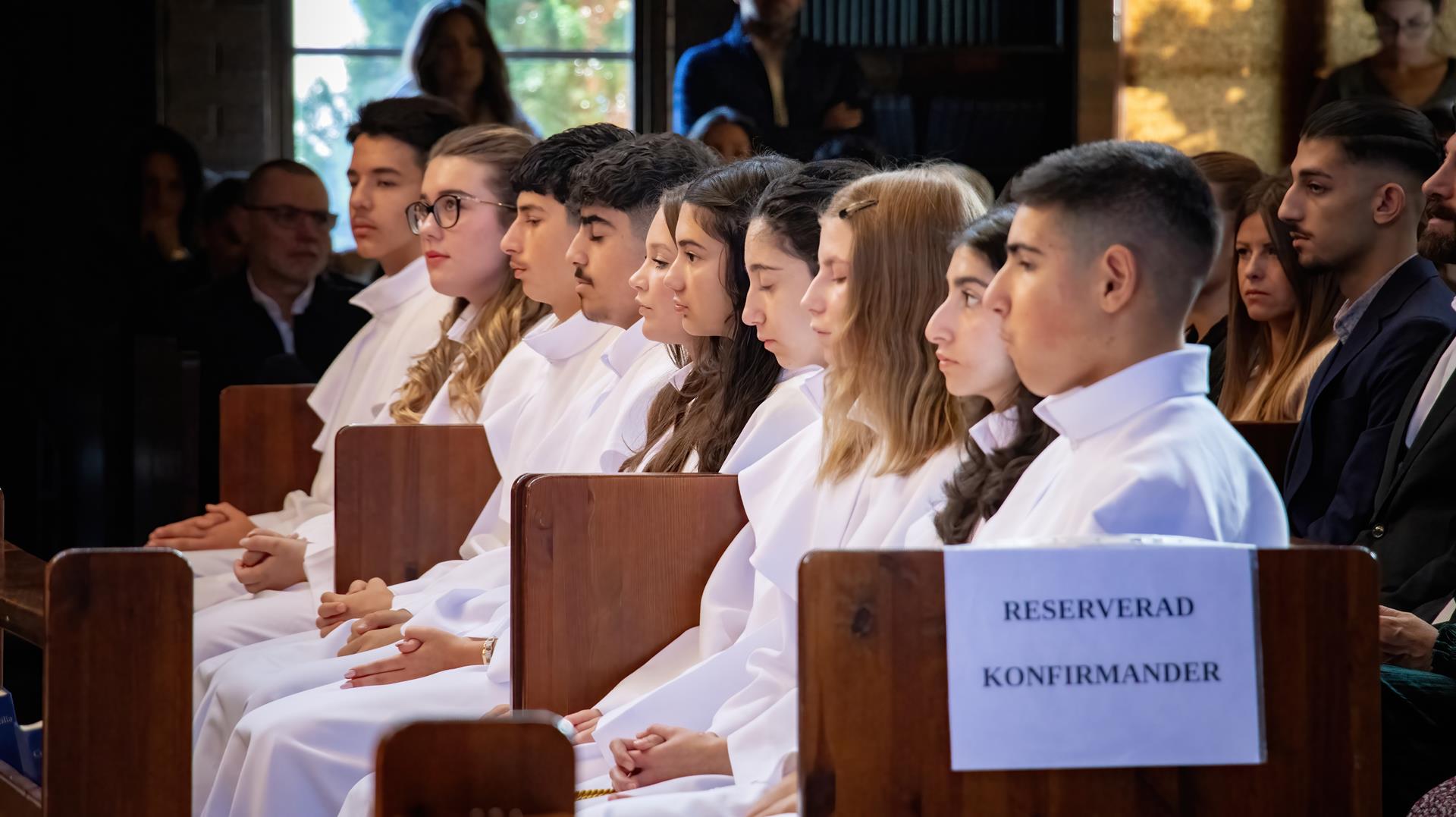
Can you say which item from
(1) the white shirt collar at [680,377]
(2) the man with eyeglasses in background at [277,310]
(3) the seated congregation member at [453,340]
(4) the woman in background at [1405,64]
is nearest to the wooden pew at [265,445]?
(3) the seated congregation member at [453,340]

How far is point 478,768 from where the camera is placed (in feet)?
4.48

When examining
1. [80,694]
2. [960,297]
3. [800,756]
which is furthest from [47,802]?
[960,297]

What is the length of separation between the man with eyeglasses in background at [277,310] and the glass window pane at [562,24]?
3.27 feet

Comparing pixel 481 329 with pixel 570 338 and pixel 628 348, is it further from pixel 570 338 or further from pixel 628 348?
pixel 628 348

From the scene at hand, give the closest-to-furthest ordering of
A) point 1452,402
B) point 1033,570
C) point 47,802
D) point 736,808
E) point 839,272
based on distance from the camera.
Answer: point 1033,570 → point 47,802 → point 736,808 → point 839,272 → point 1452,402

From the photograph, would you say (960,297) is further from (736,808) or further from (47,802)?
(47,802)

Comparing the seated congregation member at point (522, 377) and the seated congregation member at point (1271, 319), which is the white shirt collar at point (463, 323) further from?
the seated congregation member at point (1271, 319)

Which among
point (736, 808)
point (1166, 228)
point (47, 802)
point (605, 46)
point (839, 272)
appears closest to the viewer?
point (47, 802)

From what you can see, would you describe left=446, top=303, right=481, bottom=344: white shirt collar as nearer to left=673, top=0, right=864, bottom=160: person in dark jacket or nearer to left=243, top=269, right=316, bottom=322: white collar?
left=243, top=269, right=316, bottom=322: white collar

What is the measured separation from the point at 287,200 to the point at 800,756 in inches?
189

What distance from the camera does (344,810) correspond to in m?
2.55

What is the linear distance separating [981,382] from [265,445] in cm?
285

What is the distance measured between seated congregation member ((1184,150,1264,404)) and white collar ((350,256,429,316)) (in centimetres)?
196

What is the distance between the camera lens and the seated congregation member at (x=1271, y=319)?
3.56m
